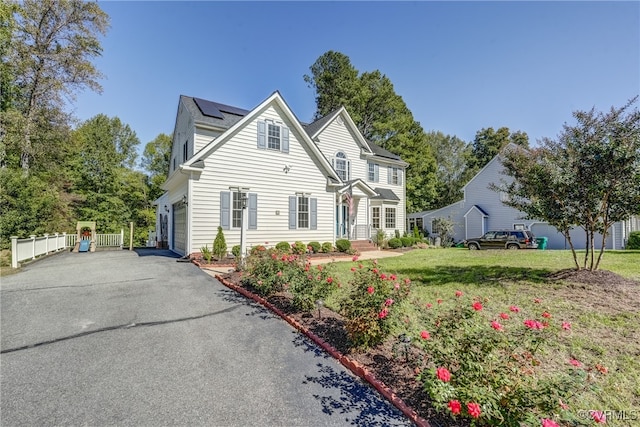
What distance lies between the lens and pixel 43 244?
13125 mm

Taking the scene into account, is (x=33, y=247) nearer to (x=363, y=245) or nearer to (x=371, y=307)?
(x=371, y=307)

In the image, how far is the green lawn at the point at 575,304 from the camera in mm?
3043

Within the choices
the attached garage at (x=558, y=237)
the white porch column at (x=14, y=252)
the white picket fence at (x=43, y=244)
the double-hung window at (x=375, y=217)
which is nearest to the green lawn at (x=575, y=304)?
the double-hung window at (x=375, y=217)

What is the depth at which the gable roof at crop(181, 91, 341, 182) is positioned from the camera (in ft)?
36.2

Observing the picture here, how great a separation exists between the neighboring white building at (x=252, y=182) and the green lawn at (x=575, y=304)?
4920mm

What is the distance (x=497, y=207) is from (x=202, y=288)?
80.6 feet

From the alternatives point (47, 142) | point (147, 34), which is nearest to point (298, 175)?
point (147, 34)

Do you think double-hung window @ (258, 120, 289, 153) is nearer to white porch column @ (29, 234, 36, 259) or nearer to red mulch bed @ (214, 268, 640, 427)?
red mulch bed @ (214, 268, 640, 427)

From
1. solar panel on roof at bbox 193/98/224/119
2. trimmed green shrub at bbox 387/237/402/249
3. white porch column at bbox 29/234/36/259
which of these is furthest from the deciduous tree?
white porch column at bbox 29/234/36/259

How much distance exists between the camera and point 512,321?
4.69 meters

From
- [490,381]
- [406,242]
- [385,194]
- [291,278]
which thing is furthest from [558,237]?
[490,381]

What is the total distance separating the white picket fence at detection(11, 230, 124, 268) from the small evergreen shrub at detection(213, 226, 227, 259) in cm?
668

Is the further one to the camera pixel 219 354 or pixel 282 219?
pixel 282 219

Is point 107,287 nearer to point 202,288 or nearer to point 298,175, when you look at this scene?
point 202,288
